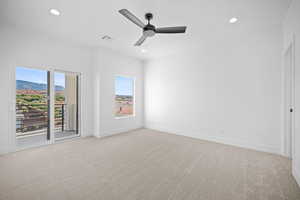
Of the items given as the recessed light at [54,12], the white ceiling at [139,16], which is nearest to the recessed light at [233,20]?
the white ceiling at [139,16]

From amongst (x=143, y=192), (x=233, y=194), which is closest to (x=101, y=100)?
(x=143, y=192)

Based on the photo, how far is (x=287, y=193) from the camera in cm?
180

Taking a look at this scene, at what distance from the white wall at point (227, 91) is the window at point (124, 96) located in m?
1.07

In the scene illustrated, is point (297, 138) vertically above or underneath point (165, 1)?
underneath

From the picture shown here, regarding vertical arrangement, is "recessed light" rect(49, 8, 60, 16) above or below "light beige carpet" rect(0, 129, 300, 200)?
above

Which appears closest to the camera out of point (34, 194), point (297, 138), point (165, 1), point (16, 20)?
point (34, 194)

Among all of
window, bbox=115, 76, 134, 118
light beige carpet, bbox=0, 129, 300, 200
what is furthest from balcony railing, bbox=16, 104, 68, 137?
window, bbox=115, 76, 134, 118

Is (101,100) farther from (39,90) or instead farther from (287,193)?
(287,193)

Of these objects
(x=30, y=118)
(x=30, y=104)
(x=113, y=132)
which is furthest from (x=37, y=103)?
(x=113, y=132)

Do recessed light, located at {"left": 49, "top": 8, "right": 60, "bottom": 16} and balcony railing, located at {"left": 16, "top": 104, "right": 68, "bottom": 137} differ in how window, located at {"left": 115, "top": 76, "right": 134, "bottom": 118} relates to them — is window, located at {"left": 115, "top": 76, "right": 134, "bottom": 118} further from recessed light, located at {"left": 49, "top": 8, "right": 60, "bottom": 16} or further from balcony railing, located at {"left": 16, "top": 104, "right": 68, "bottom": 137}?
recessed light, located at {"left": 49, "top": 8, "right": 60, "bottom": 16}

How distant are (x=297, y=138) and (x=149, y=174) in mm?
2300

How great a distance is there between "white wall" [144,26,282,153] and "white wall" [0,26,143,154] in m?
1.45

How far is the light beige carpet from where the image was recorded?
1.78 metres

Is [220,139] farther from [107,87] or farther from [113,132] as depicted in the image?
[107,87]
